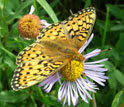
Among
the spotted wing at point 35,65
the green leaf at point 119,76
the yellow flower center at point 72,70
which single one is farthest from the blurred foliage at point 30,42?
the spotted wing at point 35,65

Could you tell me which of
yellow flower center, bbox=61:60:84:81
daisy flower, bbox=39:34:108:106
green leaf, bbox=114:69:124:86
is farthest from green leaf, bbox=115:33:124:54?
yellow flower center, bbox=61:60:84:81

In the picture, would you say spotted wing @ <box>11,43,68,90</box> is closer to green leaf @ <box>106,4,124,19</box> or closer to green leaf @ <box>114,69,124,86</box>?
green leaf @ <box>114,69,124,86</box>

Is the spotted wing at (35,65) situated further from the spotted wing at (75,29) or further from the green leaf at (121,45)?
the green leaf at (121,45)

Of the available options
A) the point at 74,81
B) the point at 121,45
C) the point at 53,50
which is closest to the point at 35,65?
the point at 53,50

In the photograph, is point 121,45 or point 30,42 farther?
point 121,45

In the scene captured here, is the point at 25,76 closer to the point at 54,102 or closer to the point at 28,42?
the point at 54,102

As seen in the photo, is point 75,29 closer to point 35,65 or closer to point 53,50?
point 53,50
